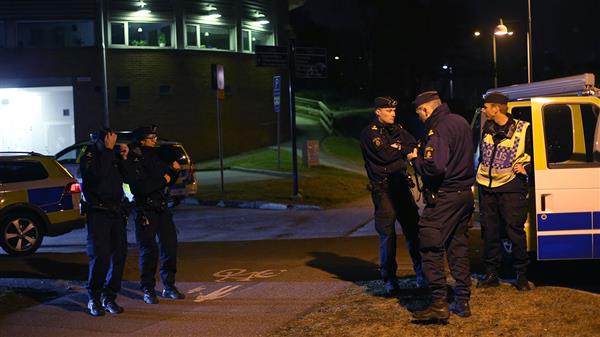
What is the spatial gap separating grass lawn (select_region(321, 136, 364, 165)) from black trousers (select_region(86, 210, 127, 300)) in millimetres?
22131

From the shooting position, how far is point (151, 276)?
7598 millimetres

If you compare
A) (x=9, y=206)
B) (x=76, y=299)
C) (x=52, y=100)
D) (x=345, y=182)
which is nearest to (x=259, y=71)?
(x=52, y=100)

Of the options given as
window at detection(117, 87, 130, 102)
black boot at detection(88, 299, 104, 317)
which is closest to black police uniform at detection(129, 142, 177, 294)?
black boot at detection(88, 299, 104, 317)

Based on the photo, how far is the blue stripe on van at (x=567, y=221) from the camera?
7215 millimetres

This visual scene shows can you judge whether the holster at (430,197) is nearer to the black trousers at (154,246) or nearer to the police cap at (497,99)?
the police cap at (497,99)

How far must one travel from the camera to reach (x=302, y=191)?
1942 centimetres

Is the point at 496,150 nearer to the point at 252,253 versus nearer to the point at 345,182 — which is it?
the point at 252,253

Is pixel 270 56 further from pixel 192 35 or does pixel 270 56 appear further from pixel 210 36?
pixel 210 36

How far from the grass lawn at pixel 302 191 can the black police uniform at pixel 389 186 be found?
10.6 m

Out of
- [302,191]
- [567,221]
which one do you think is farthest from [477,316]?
[302,191]

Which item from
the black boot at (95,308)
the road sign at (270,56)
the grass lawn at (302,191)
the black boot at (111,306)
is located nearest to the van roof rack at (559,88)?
the black boot at (111,306)

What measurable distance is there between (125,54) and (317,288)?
23002mm

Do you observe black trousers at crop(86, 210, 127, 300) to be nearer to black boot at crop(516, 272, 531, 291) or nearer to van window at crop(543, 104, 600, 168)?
black boot at crop(516, 272, 531, 291)

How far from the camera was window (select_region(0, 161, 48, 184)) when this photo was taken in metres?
12.3
